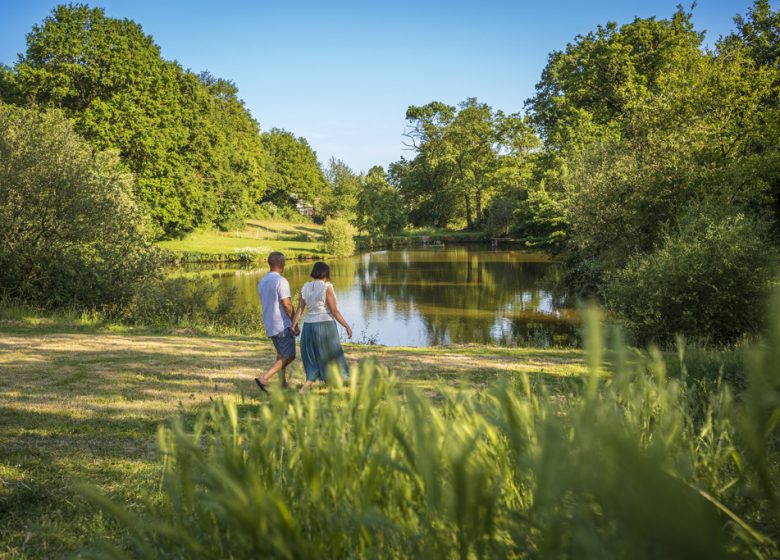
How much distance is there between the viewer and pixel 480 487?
921 mm

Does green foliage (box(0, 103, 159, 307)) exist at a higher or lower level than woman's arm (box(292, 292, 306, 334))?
higher

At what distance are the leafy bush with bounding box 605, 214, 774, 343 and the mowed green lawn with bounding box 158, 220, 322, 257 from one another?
37.0 m

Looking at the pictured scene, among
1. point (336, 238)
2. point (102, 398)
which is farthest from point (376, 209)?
point (102, 398)

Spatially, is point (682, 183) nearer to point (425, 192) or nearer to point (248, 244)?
point (248, 244)

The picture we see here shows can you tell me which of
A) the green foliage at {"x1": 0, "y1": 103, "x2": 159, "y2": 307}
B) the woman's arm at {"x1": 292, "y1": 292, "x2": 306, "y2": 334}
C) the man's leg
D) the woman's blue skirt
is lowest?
the man's leg

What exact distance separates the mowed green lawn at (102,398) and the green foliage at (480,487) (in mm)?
153

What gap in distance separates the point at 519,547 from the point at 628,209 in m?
23.6

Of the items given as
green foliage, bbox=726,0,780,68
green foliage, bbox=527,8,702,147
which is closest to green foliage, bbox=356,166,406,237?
green foliage, bbox=527,8,702,147

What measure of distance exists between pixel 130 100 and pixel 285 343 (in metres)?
32.9

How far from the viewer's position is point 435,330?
22.6 m

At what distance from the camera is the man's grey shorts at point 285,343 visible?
27.9 ft

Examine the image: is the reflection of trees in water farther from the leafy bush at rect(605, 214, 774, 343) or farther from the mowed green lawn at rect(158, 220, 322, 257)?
the mowed green lawn at rect(158, 220, 322, 257)

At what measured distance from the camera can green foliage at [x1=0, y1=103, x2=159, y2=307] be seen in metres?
18.1

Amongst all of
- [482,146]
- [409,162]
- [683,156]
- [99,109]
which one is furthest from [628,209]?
[409,162]
